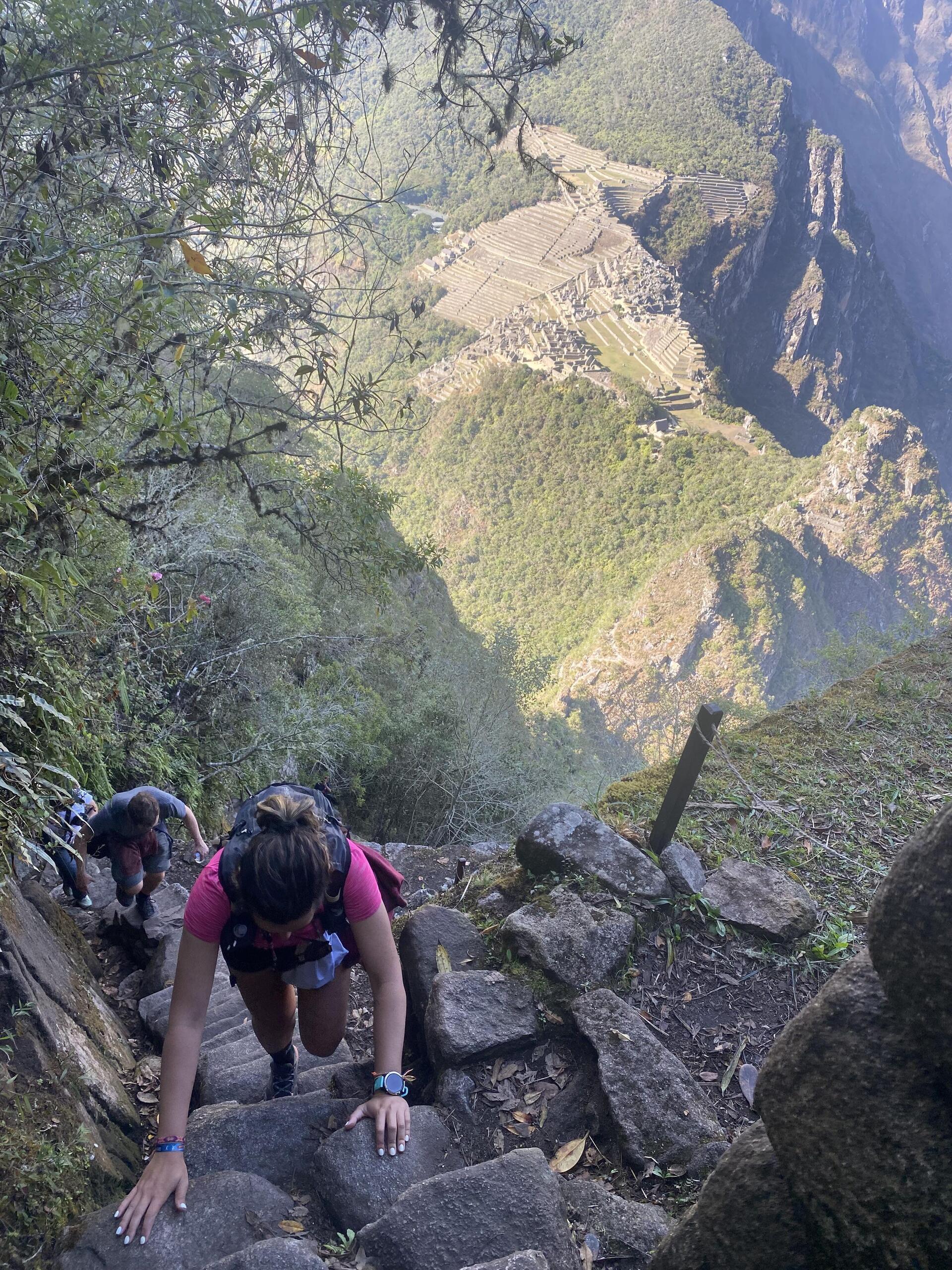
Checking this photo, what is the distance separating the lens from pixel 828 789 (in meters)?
4.45

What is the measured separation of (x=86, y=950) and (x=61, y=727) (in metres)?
0.99

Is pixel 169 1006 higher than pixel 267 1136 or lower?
lower

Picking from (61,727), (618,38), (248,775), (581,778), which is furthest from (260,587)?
(618,38)

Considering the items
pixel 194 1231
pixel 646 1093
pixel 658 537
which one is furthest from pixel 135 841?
pixel 658 537

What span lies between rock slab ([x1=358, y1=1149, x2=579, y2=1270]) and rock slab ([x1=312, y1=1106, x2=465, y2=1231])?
0.08 m

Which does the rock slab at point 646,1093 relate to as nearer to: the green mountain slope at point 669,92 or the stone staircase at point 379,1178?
the stone staircase at point 379,1178

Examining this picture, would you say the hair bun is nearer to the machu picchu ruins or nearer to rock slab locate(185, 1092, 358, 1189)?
rock slab locate(185, 1092, 358, 1189)

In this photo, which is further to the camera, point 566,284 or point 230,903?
point 566,284

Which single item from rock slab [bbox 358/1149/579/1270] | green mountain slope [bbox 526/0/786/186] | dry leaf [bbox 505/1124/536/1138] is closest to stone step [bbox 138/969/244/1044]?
rock slab [bbox 358/1149/579/1270]

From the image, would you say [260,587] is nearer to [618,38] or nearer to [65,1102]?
[65,1102]

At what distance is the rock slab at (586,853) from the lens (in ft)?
10.8

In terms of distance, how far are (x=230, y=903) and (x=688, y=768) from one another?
2382 mm

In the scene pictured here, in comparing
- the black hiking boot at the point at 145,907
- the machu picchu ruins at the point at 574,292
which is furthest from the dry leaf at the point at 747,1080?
the machu picchu ruins at the point at 574,292

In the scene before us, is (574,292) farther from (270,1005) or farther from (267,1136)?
(267,1136)
